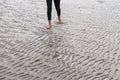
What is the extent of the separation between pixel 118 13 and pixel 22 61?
20.9 ft

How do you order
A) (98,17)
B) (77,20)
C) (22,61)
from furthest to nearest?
(98,17)
(77,20)
(22,61)

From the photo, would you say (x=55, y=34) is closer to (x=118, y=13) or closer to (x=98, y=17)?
(x=98, y=17)

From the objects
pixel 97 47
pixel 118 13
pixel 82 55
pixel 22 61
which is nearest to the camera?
pixel 22 61

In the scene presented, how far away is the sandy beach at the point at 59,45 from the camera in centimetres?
504

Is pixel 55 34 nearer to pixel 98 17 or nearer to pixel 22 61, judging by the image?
pixel 22 61

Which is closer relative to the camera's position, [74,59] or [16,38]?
[74,59]

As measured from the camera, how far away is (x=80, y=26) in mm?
8469

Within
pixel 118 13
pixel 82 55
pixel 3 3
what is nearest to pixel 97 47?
pixel 82 55

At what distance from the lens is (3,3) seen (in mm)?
11133

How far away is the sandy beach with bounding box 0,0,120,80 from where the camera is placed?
5038 millimetres

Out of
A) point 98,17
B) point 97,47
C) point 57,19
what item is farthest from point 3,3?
point 97,47

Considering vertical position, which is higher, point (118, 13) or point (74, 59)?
point (74, 59)

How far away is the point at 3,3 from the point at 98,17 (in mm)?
4080

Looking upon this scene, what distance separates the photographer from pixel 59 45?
660cm
